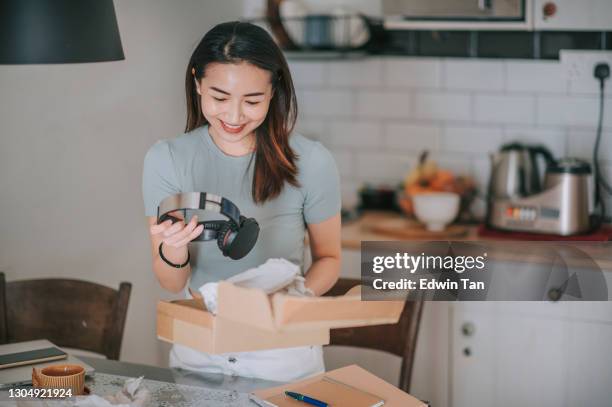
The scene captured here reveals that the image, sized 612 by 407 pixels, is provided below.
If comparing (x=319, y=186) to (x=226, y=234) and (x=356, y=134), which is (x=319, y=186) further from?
(x=356, y=134)

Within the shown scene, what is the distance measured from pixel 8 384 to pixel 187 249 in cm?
45

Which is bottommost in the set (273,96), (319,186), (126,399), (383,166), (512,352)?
(512,352)

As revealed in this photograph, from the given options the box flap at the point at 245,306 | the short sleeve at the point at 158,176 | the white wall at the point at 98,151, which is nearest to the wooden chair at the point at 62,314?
the white wall at the point at 98,151

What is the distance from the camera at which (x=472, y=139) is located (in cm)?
299

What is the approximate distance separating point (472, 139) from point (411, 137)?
25cm

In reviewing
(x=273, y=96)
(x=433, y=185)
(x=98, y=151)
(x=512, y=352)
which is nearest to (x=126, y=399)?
(x=273, y=96)

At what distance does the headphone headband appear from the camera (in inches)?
54.4

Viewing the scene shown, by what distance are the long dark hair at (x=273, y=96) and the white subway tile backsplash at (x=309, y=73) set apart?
1.44 meters

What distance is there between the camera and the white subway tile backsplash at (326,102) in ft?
10.4

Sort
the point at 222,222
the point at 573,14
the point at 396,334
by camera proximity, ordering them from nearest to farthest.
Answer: the point at 222,222
the point at 396,334
the point at 573,14

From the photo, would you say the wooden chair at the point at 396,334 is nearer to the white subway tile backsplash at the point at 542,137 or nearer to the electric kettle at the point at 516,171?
the electric kettle at the point at 516,171

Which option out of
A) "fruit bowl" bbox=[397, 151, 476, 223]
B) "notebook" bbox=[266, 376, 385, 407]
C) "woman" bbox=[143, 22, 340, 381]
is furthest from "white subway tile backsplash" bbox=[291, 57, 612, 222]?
"notebook" bbox=[266, 376, 385, 407]

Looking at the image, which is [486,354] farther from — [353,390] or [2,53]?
[2,53]

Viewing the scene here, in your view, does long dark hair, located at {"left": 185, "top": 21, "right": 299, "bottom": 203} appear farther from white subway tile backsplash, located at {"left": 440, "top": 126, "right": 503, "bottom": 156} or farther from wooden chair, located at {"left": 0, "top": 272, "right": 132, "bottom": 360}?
white subway tile backsplash, located at {"left": 440, "top": 126, "right": 503, "bottom": 156}
